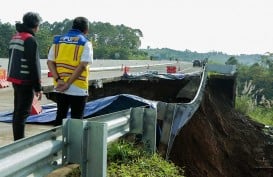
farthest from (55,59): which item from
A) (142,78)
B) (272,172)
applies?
(272,172)

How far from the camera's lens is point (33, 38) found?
5.30 meters

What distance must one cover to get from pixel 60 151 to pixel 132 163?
191 cm

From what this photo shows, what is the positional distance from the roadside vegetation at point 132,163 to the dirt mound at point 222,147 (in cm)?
235

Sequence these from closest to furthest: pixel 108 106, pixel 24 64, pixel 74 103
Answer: pixel 24 64
pixel 74 103
pixel 108 106

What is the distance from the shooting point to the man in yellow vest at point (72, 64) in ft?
18.4

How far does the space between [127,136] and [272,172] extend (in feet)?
36.7

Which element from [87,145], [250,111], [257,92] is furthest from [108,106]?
[257,92]

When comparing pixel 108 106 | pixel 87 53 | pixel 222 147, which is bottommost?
pixel 222 147

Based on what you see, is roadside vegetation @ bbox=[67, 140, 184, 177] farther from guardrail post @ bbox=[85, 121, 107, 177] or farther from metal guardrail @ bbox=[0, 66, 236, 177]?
guardrail post @ bbox=[85, 121, 107, 177]

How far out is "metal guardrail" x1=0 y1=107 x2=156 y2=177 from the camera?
328cm

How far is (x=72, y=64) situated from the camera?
573 cm

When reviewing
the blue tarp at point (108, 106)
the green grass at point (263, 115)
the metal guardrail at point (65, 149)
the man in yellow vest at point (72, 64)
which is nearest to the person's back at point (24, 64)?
the man in yellow vest at point (72, 64)

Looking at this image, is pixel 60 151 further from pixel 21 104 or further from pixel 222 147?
pixel 222 147

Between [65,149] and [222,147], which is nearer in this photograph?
[65,149]
